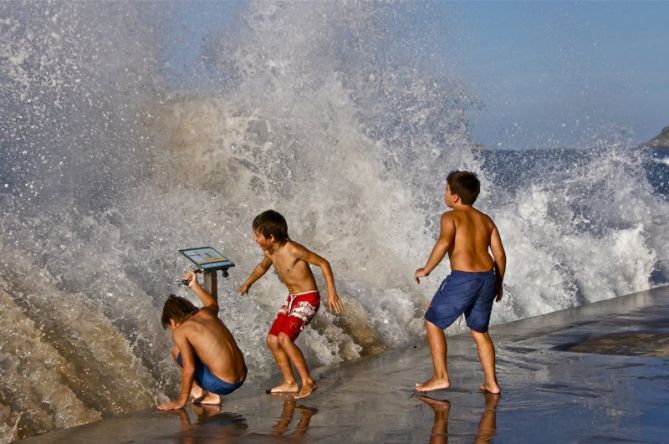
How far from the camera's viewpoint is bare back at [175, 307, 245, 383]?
5957 mm

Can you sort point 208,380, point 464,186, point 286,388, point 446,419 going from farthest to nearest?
point 286,388
point 464,186
point 208,380
point 446,419

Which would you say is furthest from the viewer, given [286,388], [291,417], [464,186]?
[286,388]

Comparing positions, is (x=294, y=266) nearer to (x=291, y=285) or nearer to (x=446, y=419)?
(x=291, y=285)

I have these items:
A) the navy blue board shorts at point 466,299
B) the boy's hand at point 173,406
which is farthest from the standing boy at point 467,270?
the boy's hand at point 173,406

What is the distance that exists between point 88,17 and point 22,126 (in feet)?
6.68

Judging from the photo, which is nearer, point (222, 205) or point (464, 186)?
point (464, 186)

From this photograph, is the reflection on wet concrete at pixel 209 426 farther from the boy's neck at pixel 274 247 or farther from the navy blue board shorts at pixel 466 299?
the navy blue board shorts at pixel 466 299

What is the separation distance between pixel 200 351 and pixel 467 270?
1.70m

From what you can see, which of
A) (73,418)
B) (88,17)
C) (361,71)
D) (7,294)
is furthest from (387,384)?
(361,71)

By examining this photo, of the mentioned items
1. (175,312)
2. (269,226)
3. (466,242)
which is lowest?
(175,312)

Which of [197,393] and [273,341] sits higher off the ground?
[273,341]

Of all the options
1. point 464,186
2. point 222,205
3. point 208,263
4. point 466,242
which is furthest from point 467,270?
point 222,205

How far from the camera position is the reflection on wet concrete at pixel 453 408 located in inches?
207

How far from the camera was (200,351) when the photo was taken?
5.99 meters
